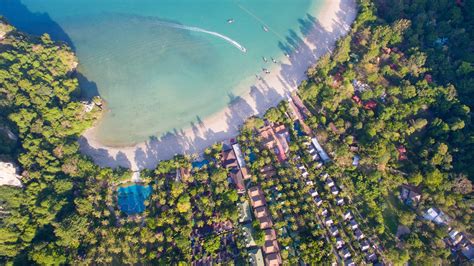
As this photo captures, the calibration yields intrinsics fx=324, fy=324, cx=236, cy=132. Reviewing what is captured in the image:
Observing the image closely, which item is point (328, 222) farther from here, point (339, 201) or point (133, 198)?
point (133, 198)

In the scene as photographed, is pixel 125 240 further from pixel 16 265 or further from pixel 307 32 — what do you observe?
pixel 307 32

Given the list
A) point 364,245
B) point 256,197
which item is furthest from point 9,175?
point 364,245

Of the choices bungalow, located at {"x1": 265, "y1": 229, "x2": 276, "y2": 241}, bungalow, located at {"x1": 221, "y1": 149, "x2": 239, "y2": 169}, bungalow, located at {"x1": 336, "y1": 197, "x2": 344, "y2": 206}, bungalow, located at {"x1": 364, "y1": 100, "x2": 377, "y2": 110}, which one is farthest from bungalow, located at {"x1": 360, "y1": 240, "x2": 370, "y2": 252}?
bungalow, located at {"x1": 364, "y1": 100, "x2": 377, "y2": 110}

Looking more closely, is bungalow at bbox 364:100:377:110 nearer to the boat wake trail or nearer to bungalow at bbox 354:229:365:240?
bungalow at bbox 354:229:365:240

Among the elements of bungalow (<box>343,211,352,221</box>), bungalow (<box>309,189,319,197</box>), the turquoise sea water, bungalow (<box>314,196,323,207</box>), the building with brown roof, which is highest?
the turquoise sea water

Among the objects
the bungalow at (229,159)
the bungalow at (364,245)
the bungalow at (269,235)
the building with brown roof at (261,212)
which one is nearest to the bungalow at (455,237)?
the bungalow at (364,245)

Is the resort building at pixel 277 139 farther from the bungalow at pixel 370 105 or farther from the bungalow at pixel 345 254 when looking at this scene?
the bungalow at pixel 345 254
